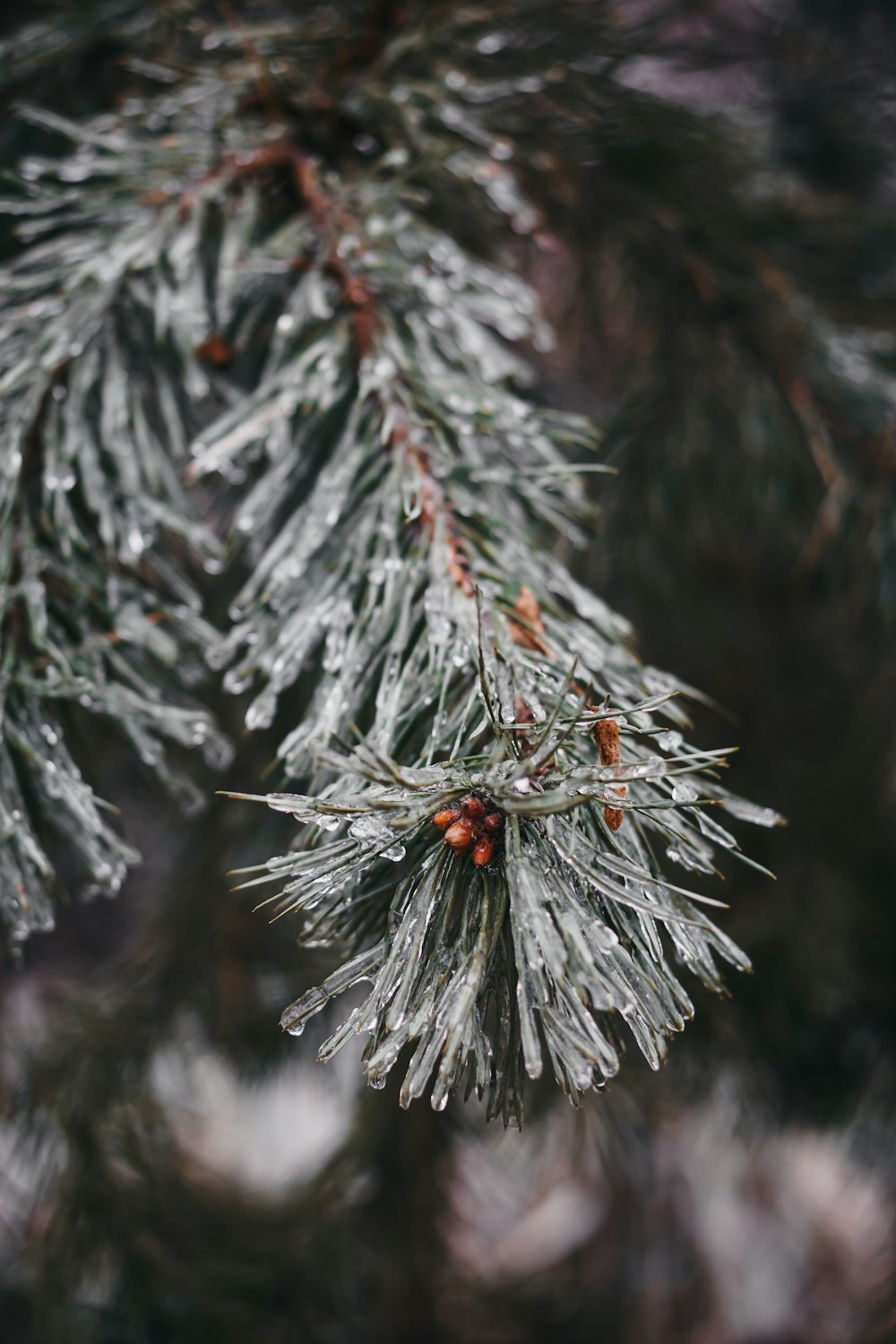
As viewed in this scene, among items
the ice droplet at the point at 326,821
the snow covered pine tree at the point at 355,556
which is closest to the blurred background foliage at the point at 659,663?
the snow covered pine tree at the point at 355,556

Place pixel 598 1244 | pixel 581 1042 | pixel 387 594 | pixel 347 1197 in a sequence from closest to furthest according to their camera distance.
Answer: pixel 581 1042
pixel 387 594
pixel 347 1197
pixel 598 1244

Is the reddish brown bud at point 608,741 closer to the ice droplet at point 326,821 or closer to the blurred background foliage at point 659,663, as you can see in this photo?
the ice droplet at point 326,821

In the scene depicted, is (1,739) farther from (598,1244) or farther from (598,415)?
(598,1244)

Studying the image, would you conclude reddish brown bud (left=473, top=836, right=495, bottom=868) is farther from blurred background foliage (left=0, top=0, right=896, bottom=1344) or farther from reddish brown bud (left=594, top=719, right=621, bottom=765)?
blurred background foliage (left=0, top=0, right=896, bottom=1344)

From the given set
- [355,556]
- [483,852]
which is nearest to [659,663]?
[355,556]

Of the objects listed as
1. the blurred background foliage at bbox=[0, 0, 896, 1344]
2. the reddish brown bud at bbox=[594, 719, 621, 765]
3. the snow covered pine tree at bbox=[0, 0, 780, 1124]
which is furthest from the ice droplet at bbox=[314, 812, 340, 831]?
the blurred background foliage at bbox=[0, 0, 896, 1344]

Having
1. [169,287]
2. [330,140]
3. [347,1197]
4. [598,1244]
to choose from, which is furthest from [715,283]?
[598,1244]

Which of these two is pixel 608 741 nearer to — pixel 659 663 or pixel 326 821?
pixel 326 821
